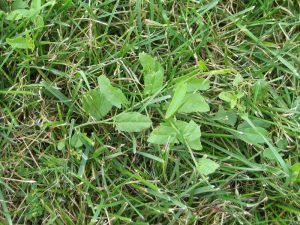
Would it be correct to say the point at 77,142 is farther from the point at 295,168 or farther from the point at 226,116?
the point at 295,168

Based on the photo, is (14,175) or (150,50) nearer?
(14,175)

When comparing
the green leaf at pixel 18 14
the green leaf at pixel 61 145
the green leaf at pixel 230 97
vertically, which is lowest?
the green leaf at pixel 61 145

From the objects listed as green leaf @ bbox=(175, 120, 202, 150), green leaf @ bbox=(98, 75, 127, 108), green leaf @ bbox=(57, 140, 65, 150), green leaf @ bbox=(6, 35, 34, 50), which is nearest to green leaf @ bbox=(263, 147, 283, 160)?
green leaf @ bbox=(175, 120, 202, 150)

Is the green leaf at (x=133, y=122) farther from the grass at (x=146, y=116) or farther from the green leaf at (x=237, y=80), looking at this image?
the green leaf at (x=237, y=80)

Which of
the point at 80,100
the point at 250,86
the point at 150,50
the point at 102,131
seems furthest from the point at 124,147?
the point at 250,86

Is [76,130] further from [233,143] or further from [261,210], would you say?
[261,210]

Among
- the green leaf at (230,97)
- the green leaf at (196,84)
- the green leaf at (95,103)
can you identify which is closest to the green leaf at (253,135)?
the green leaf at (230,97)
